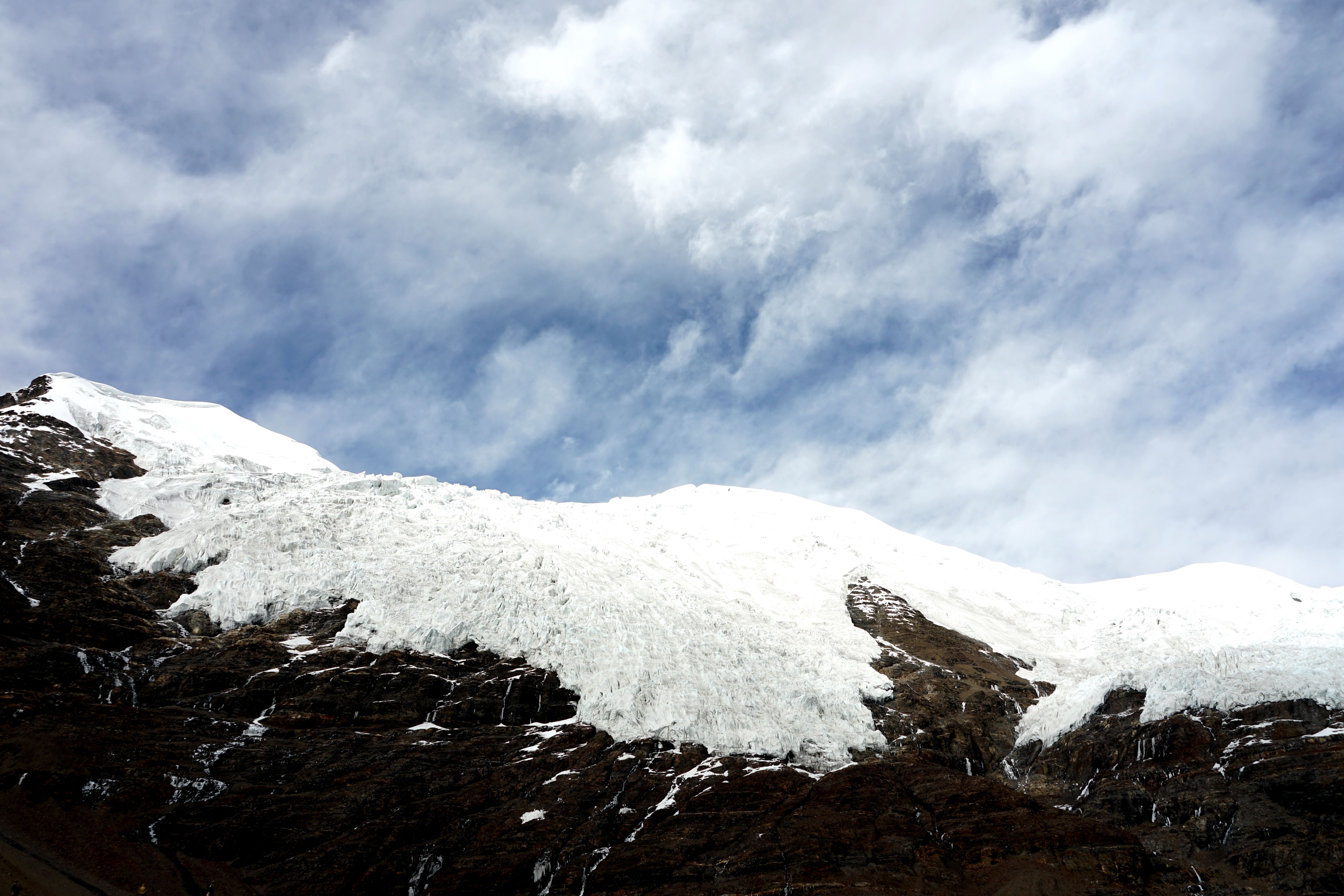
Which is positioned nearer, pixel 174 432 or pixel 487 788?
pixel 487 788

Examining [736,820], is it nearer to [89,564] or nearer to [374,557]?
[374,557]

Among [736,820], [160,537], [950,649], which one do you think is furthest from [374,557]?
[950,649]

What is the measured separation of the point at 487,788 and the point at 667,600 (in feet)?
104

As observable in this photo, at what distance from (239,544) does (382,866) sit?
38555 mm

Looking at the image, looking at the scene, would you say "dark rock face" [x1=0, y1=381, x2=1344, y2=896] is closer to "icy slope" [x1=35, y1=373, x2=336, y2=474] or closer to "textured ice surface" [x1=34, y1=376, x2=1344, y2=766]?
"textured ice surface" [x1=34, y1=376, x2=1344, y2=766]

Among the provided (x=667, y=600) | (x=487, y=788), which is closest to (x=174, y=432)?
(x=667, y=600)

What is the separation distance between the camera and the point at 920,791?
62.2 metres

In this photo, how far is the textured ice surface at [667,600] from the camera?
67.9m

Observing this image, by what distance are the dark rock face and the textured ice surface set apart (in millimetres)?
2977

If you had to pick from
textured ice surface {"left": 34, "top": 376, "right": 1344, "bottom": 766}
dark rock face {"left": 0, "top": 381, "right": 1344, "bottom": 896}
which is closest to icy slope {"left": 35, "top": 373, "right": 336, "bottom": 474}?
textured ice surface {"left": 34, "top": 376, "right": 1344, "bottom": 766}

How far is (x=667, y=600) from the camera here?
8425cm

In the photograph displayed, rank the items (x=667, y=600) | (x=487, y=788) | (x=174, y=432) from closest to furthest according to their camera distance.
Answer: (x=487, y=788) → (x=667, y=600) → (x=174, y=432)

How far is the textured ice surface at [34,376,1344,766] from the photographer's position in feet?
223

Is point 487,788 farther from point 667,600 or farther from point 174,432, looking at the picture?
point 174,432
